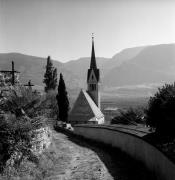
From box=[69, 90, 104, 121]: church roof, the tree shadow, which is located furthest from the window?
the tree shadow

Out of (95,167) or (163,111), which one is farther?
(95,167)

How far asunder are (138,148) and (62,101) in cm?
3499

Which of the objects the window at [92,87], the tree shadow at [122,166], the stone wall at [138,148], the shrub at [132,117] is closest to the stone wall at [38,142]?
the tree shadow at [122,166]

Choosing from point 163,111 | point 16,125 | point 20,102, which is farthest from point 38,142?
point 163,111

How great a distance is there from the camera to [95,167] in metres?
19.2

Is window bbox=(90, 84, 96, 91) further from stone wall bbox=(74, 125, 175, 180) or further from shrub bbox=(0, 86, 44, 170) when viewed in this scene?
shrub bbox=(0, 86, 44, 170)

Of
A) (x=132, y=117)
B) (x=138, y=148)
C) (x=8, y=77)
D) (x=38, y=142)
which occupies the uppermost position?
(x=8, y=77)

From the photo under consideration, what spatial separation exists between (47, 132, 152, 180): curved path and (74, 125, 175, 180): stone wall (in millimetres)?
597

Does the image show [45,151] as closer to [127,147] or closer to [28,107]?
[28,107]

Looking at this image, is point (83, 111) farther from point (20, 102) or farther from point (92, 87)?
point (20, 102)

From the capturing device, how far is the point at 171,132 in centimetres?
1692

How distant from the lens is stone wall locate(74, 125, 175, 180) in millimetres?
13859

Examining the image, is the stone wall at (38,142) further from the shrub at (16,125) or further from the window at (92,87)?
the window at (92,87)

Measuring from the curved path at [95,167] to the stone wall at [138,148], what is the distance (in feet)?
1.96
